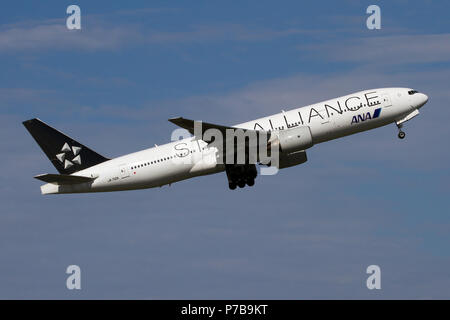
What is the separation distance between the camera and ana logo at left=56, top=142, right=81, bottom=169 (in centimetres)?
6128

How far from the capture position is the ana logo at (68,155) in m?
61.3

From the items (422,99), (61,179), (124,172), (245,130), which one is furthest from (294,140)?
(61,179)

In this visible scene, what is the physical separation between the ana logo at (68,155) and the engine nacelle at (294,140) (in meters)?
14.0

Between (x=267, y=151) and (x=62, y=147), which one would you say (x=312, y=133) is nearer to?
(x=267, y=151)

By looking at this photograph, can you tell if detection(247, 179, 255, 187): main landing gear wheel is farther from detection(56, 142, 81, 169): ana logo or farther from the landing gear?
detection(56, 142, 81, 169): ana logo

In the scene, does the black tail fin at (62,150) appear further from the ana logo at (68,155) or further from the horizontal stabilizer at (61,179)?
the horizontal stabilizer at (61,179)

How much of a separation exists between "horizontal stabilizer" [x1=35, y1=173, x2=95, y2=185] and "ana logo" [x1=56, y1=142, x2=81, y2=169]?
2063mm

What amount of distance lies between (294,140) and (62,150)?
54.9 feet

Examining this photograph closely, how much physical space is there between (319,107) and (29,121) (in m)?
20.7

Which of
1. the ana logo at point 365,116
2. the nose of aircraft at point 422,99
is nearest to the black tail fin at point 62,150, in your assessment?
the ana logo at point 365,116

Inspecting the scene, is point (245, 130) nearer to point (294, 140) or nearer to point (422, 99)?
point (294, 140)

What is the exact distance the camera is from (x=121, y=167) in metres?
59.5

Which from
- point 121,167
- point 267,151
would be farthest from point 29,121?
point 267,151


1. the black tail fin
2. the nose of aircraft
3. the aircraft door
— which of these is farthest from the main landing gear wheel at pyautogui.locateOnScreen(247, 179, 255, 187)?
the nose of aircraft
